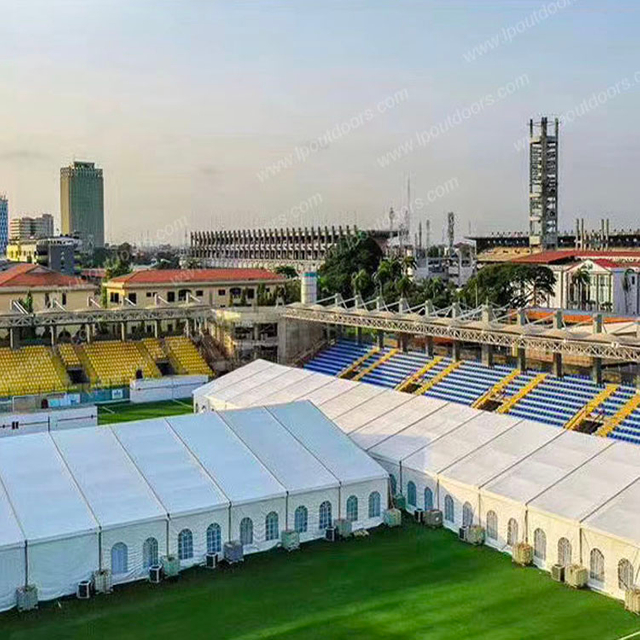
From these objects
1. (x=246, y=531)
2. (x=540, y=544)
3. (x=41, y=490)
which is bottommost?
(x=246, y=531)

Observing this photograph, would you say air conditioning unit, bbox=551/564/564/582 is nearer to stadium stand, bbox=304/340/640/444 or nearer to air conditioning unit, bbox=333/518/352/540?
air conditioning unit, bbox=333/518/352/540

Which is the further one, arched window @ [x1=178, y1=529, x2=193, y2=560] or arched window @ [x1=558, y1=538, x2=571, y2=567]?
arched window @ [x1=178, y1=529, x2=193, y2=560]

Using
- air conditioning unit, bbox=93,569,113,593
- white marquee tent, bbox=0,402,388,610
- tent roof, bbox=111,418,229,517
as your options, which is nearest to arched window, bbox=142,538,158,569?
white marquee tent, bbox=0,402,388,610

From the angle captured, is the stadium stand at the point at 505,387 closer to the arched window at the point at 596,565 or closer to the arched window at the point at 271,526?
the arched window at the point at 596,565

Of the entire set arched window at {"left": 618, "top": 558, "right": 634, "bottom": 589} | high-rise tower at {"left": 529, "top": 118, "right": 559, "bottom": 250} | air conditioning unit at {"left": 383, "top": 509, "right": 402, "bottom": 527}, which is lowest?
air conditioning unit at {"left": 383, "top": 509, "right": 402, "bottom": 527}

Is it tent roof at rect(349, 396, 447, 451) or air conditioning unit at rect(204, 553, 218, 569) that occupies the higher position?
tent roof at rect(349, 396, 447, 451)

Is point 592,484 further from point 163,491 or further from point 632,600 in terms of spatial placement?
point 163,491

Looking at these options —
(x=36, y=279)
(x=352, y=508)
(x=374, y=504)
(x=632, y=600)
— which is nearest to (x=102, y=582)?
(x=352, y=508)

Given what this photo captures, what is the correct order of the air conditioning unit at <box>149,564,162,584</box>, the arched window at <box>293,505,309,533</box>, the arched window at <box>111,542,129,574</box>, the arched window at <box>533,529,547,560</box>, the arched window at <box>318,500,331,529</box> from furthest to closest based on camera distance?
the arched window at <box>318,500,331,529</box>
the arched window at <box>293,505,309,533</box>
the arched window at <box>533,529,547,560</box>
the air conditioning unit at <box>149,564,162,584</box>
the arched window at <box>111,542,129,574</box>
